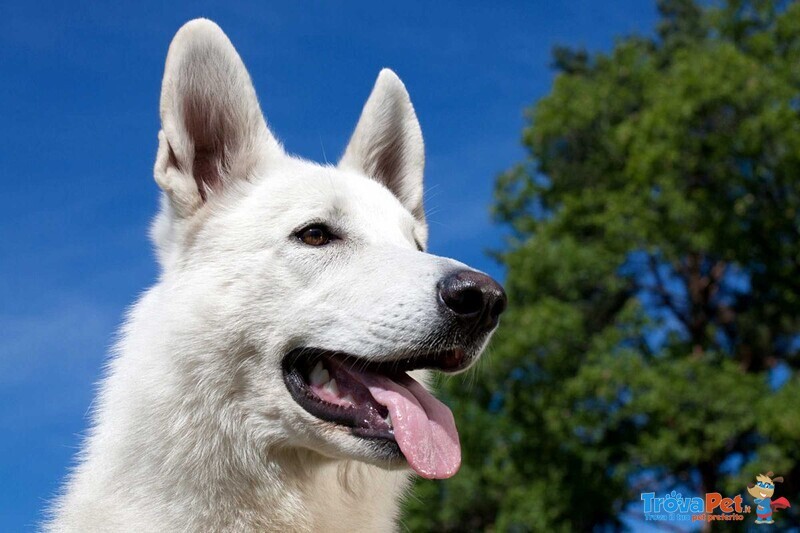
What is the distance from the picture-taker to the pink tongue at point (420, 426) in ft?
10.6

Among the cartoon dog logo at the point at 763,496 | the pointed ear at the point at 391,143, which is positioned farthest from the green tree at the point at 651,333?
the pointed ear at the point at 391,143

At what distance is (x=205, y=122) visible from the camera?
4004 millimetres

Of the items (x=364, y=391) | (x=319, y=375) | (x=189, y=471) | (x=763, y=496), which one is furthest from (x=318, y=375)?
(x=763, y=496)

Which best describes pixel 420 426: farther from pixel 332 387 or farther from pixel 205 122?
pixel 205 122

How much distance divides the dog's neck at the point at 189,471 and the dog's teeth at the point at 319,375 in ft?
0.88

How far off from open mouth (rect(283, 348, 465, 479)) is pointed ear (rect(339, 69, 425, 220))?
134cm

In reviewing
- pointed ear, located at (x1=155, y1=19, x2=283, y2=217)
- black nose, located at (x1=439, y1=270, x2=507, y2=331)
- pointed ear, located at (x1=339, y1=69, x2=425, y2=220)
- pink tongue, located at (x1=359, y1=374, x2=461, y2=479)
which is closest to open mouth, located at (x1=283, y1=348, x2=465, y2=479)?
pink tongue, located at (x1=359, y1=374, x2=461, y2=479)

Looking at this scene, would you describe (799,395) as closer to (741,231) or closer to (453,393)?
(741,231)

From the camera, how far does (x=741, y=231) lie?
58.6 ft

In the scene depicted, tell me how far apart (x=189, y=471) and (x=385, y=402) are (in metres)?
0.76

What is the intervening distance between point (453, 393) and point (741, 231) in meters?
6.68

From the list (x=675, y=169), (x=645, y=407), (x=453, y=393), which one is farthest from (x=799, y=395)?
(x=453, y=393)

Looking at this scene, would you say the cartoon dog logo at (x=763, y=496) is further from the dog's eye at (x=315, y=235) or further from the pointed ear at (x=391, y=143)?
the dog's eye at (x=315, y=235)

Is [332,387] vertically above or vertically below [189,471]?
above
